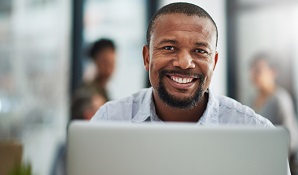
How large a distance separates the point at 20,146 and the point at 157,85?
1.53 ft

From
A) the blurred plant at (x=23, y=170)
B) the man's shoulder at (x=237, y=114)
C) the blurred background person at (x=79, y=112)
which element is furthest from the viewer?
the blurred background person at (x=79, y=112)

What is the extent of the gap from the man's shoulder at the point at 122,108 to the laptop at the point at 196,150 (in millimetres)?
624

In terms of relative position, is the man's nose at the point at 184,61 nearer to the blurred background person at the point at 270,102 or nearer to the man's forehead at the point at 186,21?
the man's forehead at the point at 186,21

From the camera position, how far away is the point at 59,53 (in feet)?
15.3

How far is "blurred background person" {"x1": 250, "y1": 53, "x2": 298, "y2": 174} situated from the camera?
3.09 metres

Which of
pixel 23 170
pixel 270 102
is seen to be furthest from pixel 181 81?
pixel 270 102

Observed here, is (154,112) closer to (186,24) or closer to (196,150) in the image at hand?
(186,24)

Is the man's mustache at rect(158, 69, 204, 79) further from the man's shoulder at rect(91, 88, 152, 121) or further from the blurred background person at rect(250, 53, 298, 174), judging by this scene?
the blurred background person at rect(250, 53, 298, 174)

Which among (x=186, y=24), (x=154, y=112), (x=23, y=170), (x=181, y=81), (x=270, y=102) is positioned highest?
(x=186, y=24)

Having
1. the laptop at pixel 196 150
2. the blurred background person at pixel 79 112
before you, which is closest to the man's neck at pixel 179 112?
the laptop at pixel 196 150

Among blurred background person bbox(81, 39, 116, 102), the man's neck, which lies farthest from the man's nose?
blurred background person bbox(81, 39, 116, 102)

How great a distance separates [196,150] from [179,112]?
2.05 ft

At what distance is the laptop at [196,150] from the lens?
916 millimetres

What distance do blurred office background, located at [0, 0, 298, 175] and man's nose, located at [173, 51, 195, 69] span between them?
303 centimetres
